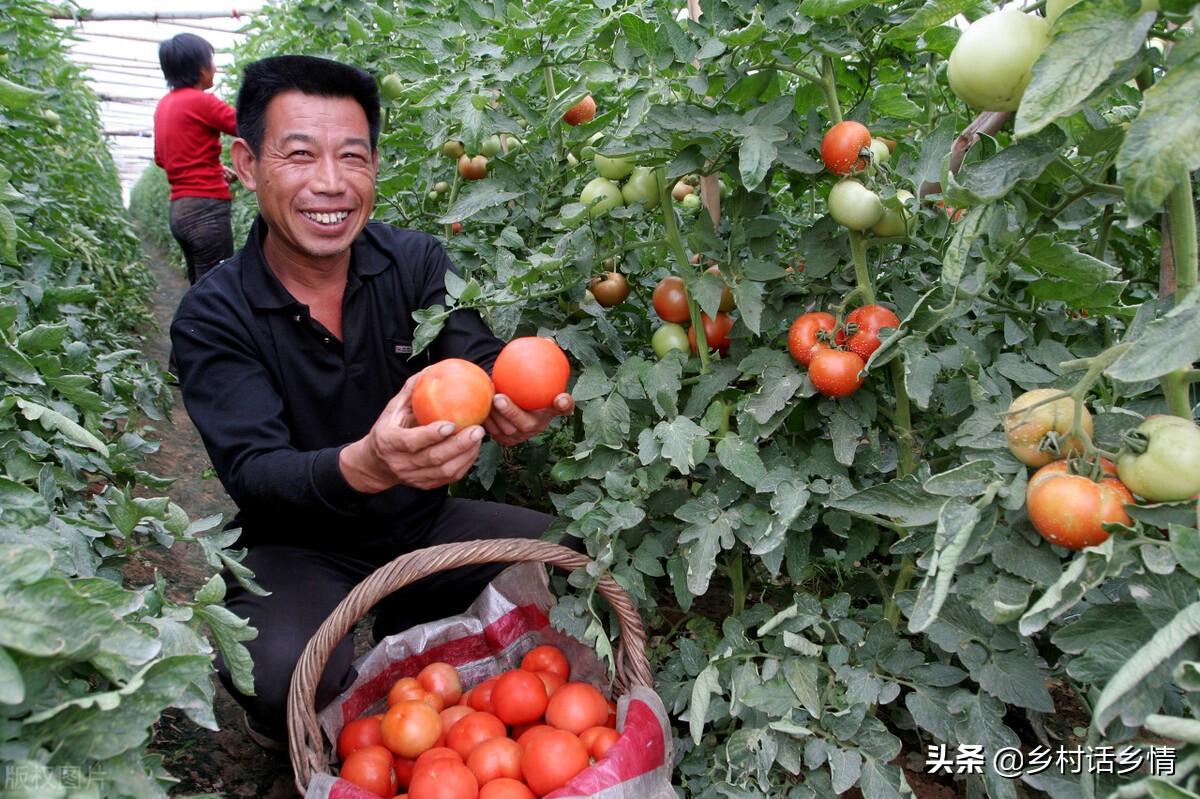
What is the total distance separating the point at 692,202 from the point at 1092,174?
1.10 m

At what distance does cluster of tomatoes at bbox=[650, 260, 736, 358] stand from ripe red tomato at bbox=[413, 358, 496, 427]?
1.18 ft

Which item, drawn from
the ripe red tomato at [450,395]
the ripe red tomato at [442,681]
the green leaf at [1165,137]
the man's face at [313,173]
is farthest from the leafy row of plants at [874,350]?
the ripe red tomato at [442,681]

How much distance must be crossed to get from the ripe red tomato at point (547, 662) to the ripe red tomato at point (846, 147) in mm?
1036

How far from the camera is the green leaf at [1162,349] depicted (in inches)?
31.1

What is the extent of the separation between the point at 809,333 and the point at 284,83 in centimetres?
118

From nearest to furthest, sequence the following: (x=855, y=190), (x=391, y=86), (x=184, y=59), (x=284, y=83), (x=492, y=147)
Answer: (x=855, y=190) → (x=284, y=83) → (x=492, y=147) → (x=391, y=86) → (x=184, y=59)

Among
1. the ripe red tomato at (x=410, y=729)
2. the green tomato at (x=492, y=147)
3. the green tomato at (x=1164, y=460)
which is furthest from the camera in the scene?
the green tomato at (x=492, y=147)

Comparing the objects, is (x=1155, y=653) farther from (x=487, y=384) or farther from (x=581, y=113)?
(x=581, y=113)

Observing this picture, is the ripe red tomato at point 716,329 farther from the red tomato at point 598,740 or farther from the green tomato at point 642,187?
the red tomato at point 598,740

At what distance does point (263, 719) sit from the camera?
160 cm

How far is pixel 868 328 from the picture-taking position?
1.26 metres

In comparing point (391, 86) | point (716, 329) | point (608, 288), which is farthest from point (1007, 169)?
point (391, 86)

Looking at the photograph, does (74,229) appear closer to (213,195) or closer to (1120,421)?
(213,195)

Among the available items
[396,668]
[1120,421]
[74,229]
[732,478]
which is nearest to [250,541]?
[396,668]
